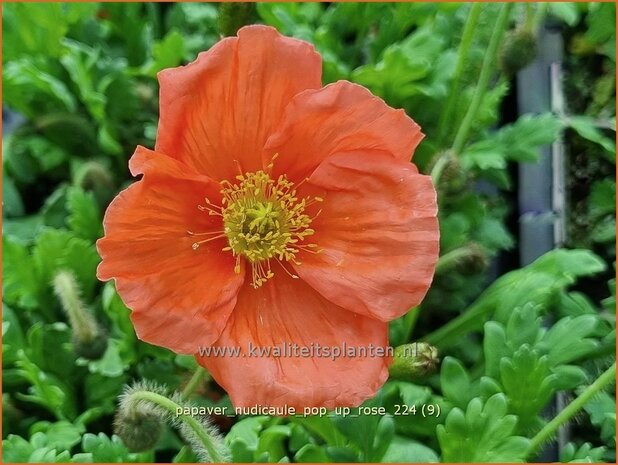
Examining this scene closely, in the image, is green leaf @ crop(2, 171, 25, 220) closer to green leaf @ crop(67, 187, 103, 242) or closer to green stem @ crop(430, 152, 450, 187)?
green leaf @ crop(67, 187, 103, 242)

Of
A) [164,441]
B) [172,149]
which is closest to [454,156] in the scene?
[172,149]

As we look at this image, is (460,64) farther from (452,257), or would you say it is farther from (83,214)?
(83,214)

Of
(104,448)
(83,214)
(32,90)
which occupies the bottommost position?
(104,448)

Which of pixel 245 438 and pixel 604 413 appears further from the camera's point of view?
pixel 604 413

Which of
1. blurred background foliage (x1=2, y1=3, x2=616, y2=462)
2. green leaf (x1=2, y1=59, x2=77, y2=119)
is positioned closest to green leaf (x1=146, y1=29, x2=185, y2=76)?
blurred background foliage (x1=2, y1=3, x2=616, y2=462)

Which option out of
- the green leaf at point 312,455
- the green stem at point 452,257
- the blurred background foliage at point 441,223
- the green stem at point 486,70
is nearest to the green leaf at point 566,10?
the blurred background foliage at point 441,223

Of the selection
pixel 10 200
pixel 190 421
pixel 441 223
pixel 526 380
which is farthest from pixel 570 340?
pixel 10 200
